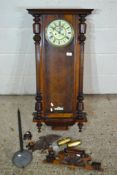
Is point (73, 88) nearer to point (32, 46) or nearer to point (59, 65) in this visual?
point (59, 65)

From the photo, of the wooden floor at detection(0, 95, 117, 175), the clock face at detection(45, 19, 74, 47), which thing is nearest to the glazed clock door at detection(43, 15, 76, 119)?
the clock face at detection(45, 19, 74, 47)

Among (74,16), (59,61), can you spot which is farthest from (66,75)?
(74,16)

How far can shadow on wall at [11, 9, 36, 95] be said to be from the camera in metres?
2.23

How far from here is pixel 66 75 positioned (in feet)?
6.23

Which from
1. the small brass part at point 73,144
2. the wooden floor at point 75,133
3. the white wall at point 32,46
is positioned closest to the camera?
the wooden floor at point 75,133

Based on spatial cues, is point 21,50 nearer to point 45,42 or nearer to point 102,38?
point 45,42

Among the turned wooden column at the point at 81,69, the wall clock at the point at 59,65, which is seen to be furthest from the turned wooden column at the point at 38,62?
the turned wooden column at the point at 81,69

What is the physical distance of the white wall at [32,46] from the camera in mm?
2164

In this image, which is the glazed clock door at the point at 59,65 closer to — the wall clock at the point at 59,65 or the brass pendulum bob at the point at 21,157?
the wall clock at the point at 59,65

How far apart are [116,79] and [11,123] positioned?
1135mm

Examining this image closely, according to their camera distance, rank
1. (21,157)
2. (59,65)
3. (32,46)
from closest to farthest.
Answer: (21,157), (59,65), (32,46)

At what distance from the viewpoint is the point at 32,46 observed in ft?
7.59

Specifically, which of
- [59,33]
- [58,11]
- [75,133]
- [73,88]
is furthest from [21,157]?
[58,11]

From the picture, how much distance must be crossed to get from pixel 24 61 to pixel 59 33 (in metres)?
0.65
